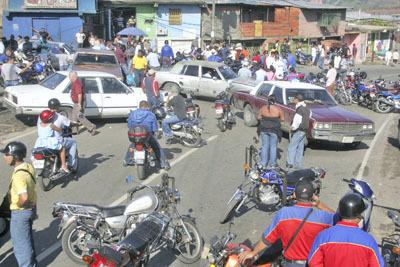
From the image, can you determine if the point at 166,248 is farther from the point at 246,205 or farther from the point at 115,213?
the point at 246,205

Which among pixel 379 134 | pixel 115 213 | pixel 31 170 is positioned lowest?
pixel 379 134

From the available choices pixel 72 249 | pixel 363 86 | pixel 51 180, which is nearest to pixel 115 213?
pixel 72 249

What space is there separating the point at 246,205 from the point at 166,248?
2.35 metres

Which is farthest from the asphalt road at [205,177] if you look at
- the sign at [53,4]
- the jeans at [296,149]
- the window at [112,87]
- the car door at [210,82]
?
the sign at [53,4]

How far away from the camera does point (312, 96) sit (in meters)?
14.9

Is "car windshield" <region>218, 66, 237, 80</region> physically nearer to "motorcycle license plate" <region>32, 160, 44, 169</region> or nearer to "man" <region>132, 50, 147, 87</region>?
"man" <region>132, 50, 147, 87</region>

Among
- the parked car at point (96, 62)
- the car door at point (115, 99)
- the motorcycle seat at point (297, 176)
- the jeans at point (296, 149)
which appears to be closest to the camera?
the motorcycle seat at point (297, 176)

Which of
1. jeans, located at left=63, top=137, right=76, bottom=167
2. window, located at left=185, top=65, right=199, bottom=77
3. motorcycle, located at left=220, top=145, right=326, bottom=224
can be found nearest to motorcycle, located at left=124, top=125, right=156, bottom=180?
jeans, located at left=63, top=137, right=76, bottom=167

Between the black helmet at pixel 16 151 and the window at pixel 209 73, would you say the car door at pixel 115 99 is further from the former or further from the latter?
the black helmet at pixel 16 151

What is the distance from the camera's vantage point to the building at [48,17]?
32.0 metres

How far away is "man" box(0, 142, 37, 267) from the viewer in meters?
6.04

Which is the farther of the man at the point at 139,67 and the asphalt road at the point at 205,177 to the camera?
the man at the point at 139,67

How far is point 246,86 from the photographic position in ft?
61.0

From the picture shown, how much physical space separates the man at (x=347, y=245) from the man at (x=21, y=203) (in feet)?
11.0
